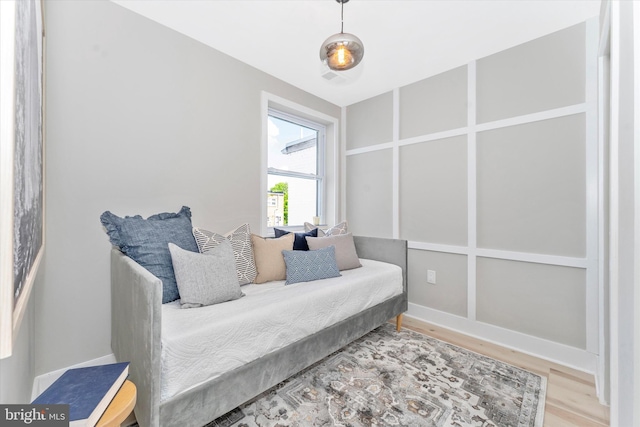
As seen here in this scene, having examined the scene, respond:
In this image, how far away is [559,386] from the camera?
1.76 metres

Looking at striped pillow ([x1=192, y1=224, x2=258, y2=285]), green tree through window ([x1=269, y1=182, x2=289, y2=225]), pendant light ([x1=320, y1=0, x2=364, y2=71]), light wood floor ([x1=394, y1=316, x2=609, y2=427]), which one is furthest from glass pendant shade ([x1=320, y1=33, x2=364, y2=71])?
light wood floor ([x1=394, y1=316, x2=609, y2=427])

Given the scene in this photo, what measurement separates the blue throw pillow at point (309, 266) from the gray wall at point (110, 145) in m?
0.76

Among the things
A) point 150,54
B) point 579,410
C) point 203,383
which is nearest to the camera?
point 203,383

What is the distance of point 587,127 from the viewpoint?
77.9 inches

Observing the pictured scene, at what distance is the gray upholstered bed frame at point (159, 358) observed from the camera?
1060 mm

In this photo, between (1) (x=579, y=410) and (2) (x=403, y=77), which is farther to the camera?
(2) (x=403, y=77)

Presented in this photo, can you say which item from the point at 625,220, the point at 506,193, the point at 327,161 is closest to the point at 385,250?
the point at 506,193

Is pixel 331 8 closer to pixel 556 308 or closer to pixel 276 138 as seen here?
pixel 276 138

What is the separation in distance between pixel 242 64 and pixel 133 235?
6.11 feet

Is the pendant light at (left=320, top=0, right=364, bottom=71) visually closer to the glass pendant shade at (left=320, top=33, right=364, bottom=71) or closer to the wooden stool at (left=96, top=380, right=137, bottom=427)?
the glass pendant shade at (left=320, top=33, right=364, bottom=71)

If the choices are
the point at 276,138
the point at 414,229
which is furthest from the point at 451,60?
the point at 276,138

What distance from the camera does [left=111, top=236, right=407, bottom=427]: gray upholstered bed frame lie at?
1060mm

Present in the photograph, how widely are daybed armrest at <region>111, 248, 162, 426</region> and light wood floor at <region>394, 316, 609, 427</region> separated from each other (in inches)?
76.0

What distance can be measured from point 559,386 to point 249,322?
2.03 m
